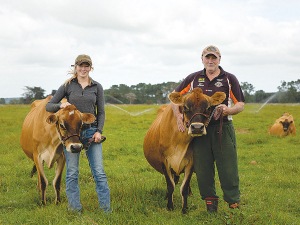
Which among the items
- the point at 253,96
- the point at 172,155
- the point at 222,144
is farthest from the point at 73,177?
the point at 253,96

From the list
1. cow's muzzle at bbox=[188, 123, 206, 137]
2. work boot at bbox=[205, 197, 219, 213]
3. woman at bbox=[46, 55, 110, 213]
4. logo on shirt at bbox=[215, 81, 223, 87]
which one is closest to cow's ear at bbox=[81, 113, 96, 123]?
woman at bbox=[46, 55, 110, 213]

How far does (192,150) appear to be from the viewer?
488 cm

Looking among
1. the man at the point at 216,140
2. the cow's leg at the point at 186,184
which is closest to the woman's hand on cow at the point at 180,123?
the man at the point at 216,140

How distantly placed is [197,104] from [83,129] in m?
2.02

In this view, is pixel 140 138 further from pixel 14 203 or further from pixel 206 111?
pixel 206 111

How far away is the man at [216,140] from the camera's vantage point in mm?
4191

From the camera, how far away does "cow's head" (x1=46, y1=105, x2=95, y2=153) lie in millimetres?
4079

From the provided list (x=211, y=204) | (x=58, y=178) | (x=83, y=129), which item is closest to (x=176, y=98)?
(x=83, y=129)

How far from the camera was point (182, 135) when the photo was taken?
15.5ft

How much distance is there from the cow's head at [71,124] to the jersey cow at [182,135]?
1.51 meters

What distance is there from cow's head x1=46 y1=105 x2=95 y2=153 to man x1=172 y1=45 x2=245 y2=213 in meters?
1.63

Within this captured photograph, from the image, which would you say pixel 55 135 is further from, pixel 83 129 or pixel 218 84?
pixel 218 84

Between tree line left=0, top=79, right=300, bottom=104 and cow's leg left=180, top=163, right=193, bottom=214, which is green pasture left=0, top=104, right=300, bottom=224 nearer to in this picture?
cow's leg left=180, top=163, right=193, bottom=214

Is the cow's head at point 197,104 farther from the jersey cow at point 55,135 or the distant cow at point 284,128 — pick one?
the distant cow at point 284,128
